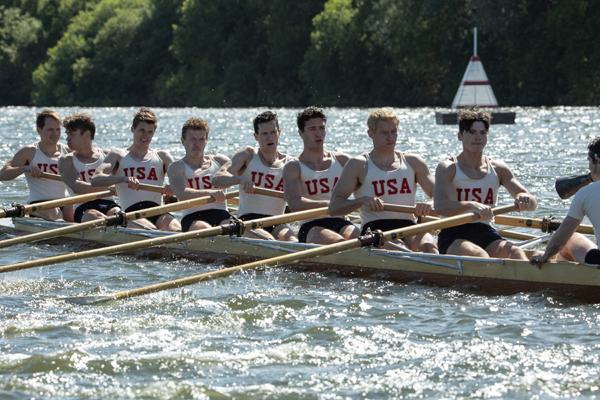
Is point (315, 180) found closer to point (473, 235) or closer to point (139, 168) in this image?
point (473, 235)

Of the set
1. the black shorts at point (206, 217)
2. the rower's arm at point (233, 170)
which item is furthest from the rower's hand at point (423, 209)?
the black shorts at point (206, 217)

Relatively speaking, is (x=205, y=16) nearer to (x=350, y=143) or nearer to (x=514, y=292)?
(x=350, y=143)

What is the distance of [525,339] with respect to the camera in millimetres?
8156

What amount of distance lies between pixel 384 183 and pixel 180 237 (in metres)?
1.75

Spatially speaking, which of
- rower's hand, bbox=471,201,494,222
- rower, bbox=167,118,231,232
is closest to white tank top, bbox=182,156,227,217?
rower, bbox=167,118,231,232

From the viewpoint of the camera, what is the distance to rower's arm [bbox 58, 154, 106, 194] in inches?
498

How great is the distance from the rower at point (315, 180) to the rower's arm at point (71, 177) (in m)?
2.52

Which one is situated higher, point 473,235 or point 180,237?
point 473,235

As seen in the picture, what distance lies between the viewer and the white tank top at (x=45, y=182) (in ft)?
43.7

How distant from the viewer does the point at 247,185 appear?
450 inches

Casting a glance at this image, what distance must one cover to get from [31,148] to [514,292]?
19.6 ft

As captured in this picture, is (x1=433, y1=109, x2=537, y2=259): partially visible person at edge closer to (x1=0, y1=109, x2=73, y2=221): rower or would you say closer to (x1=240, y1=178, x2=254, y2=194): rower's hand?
(x1=240, y1=178, x2=254, y2=194): rower's hand

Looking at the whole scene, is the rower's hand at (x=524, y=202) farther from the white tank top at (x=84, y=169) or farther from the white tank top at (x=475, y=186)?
the white tank top at (x=84, y=169)

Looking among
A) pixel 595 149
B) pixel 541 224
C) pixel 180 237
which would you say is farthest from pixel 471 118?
pixel 180 237
